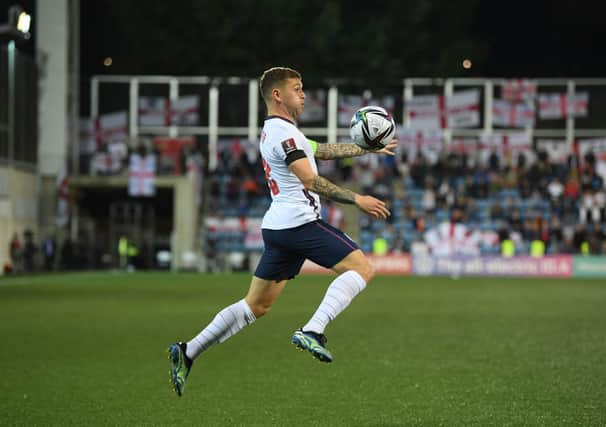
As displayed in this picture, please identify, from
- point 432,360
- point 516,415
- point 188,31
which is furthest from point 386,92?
point 516,415

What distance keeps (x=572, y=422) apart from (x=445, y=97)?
37.4 meters

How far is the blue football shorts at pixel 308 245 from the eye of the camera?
7496mm

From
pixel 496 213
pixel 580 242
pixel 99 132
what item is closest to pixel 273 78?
pixel 580 242

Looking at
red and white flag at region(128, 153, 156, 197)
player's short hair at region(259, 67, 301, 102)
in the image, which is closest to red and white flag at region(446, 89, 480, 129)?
red and white flag at region(128, 153, 156, 197)

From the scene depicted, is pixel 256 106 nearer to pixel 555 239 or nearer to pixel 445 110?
pixel 445 110

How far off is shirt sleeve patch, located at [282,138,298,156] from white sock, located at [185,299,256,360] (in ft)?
4.14

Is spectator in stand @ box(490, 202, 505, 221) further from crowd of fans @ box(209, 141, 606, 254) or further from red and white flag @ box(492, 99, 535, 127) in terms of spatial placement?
red and white flag @ box(492, 99, 535, 127)

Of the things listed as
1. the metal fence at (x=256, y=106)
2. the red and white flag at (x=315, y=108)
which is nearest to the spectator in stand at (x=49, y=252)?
the metal fence at (x=256, y=106)

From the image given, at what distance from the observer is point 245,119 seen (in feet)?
147

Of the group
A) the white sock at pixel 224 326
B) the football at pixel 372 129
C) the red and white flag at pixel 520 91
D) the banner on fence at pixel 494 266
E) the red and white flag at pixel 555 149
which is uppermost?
the red and white flag at pixel 520 91

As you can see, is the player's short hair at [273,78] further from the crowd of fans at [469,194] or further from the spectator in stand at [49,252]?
the spectator in stand at [49,252]

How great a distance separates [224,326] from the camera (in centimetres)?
789

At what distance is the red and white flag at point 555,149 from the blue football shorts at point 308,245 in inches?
1409

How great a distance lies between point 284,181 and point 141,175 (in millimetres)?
31912
